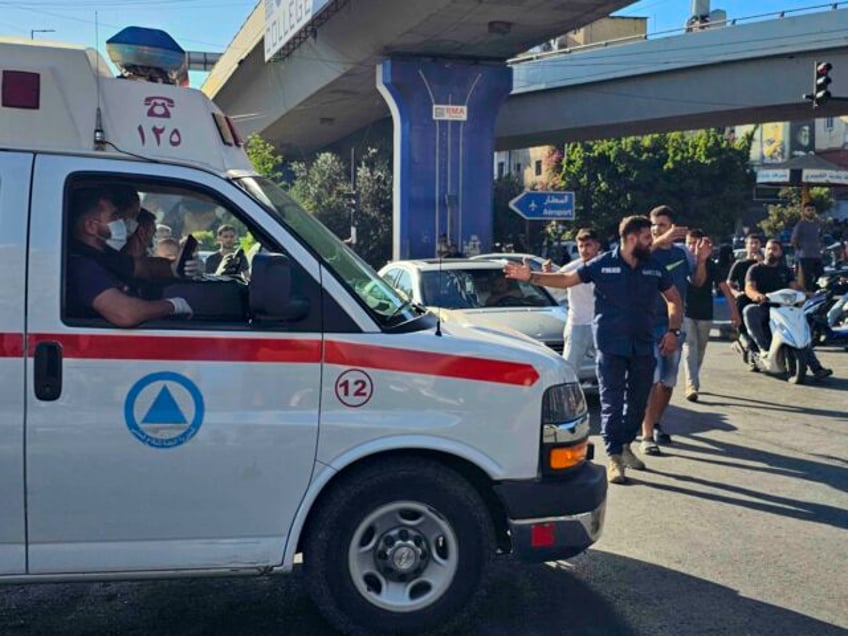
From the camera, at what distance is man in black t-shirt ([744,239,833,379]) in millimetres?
10969

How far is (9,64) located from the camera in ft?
11.8

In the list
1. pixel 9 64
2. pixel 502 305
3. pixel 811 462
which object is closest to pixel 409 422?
pixel 9 64

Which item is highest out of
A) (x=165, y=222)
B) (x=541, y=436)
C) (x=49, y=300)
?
(x=165, y=222)

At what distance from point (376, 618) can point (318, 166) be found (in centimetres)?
3132

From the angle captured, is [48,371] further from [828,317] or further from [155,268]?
[828,317]

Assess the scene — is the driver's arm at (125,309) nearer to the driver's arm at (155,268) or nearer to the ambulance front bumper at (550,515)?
the driver's arm at (155,268)

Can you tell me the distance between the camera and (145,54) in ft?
13.1

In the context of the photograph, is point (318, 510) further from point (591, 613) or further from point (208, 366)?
point (591, 613)

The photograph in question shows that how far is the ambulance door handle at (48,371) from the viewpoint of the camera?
136 inches

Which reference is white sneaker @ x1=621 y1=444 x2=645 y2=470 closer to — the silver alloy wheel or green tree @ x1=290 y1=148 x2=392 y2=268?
the silver alloy wheel

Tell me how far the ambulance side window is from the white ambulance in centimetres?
1

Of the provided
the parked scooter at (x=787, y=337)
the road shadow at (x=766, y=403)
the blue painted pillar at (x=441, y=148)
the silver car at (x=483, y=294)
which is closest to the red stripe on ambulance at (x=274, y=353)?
the silver car at (x=483, y=294)

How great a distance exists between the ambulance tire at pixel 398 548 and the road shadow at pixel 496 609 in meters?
0.25

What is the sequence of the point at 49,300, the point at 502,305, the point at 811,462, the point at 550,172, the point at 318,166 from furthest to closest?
the point at 550,172, the point at 318,166, the point at 502,305, the point at 811,462, the point at 49,300
